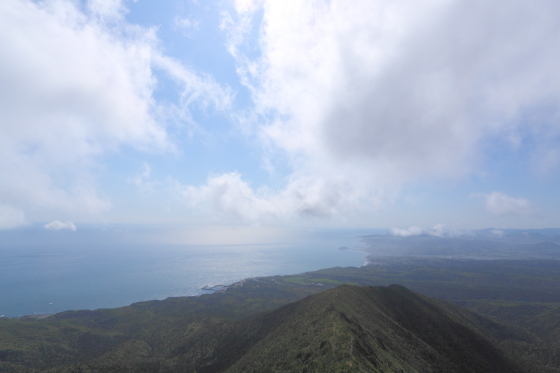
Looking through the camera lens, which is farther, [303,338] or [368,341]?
[303,338]

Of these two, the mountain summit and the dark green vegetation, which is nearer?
the mountain summit

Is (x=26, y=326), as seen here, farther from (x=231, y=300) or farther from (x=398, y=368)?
(x=398, y=368)

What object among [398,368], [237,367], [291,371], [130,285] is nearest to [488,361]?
[398,368]

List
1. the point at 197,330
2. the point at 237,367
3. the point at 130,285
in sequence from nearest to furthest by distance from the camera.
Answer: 1. the point at 237,367
2. the point at 197,330
3. the point at 130,285

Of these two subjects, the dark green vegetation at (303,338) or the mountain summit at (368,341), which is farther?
the dark green vegetation at (303,338)

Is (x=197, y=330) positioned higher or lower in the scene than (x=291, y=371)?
lower

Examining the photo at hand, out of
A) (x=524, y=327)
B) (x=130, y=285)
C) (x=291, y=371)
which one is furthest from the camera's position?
(x=130, y=285)

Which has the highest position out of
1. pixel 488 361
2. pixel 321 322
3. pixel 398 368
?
pixel 321 322

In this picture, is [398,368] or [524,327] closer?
[398,368]
